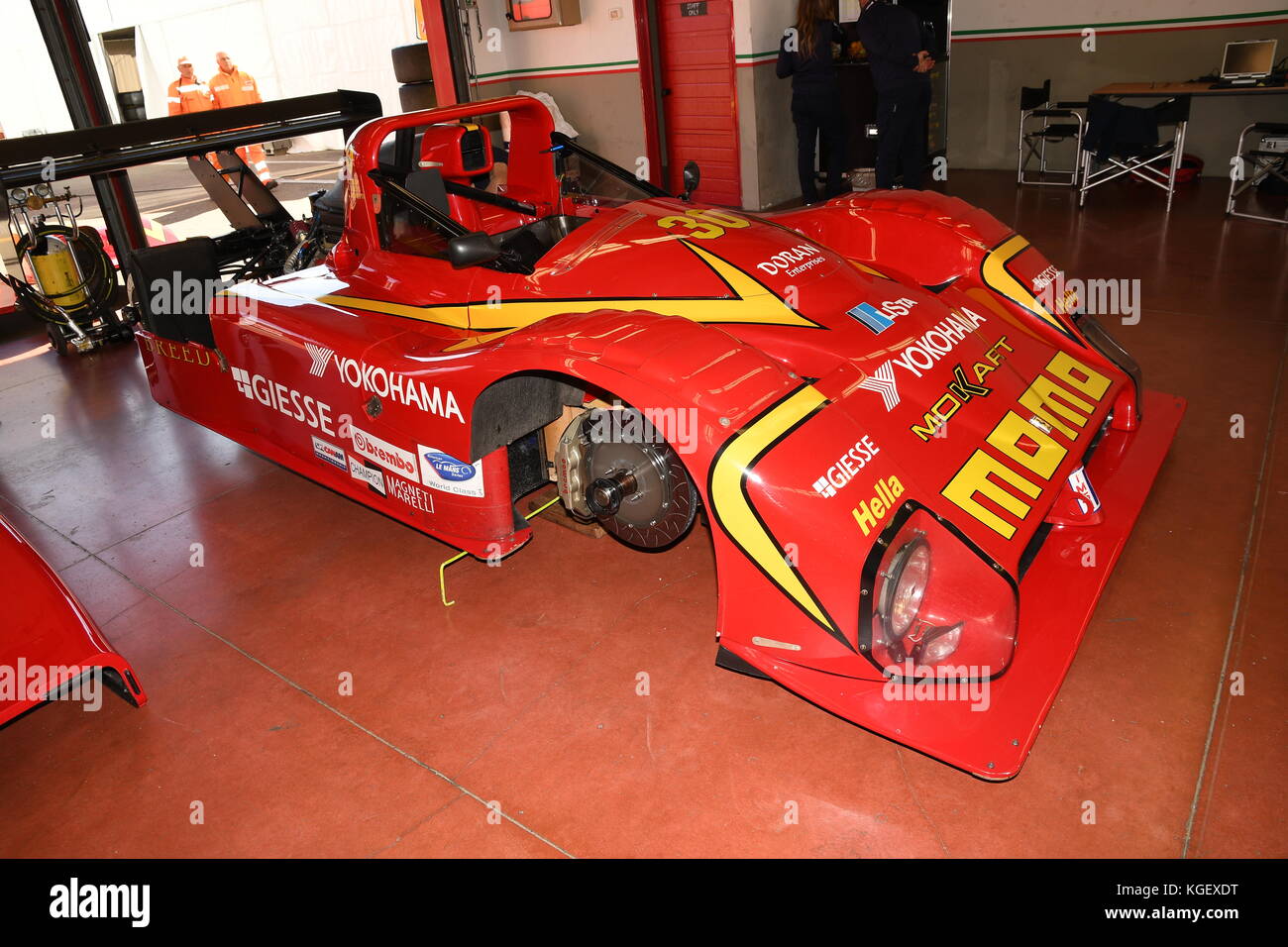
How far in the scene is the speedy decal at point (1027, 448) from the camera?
2.56 meters

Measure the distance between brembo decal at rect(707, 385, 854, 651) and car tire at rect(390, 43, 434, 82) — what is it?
799cm

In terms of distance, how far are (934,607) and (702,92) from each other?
23.6 ft

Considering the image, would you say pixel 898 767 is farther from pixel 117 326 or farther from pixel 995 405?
pixel 117 326

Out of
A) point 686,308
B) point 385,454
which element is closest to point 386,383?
point 385,454

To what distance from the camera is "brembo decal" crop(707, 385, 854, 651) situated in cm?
226

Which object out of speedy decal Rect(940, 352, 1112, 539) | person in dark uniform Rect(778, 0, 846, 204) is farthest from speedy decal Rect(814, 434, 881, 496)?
person in dark uniform Rect(778, 0, 846, 204)

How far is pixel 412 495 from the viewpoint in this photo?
3.18m

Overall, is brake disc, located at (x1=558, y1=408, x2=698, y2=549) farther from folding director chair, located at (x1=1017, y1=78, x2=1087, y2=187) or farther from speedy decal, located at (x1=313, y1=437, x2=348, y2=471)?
folding director chair, located at (x1=1017, y1=78, x2=1087, y2=187)

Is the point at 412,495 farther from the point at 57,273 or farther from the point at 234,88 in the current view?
the point at 234,88

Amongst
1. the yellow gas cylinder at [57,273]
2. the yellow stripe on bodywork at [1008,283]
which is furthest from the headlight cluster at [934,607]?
the yellow gas cylinder at [57,273]

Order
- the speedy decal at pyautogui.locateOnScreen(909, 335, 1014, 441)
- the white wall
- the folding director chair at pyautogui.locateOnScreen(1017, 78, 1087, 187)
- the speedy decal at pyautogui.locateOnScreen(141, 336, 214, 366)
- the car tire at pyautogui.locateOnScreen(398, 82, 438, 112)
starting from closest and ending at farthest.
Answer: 1. the speedy decal at pyautogui.locateOnScreen(909, 335, 1014, 441)
2. the speedy decal at pyautogui.locateOnScreen(141, 336, 214, 366)
3. the white wall
4. the folding director chair at pyautogui.locateOnScreen(1017, 78, 1087, 187)
5. the car tire at pyautogui.locateOnScreen(398, 82, 438, 112)

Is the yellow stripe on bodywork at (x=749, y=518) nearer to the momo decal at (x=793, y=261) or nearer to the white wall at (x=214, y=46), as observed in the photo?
the momo decal at (x=793, y=261)

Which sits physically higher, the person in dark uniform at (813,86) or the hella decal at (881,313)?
the person in dark uniform at (813,86)

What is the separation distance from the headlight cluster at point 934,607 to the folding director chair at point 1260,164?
20.5ft
